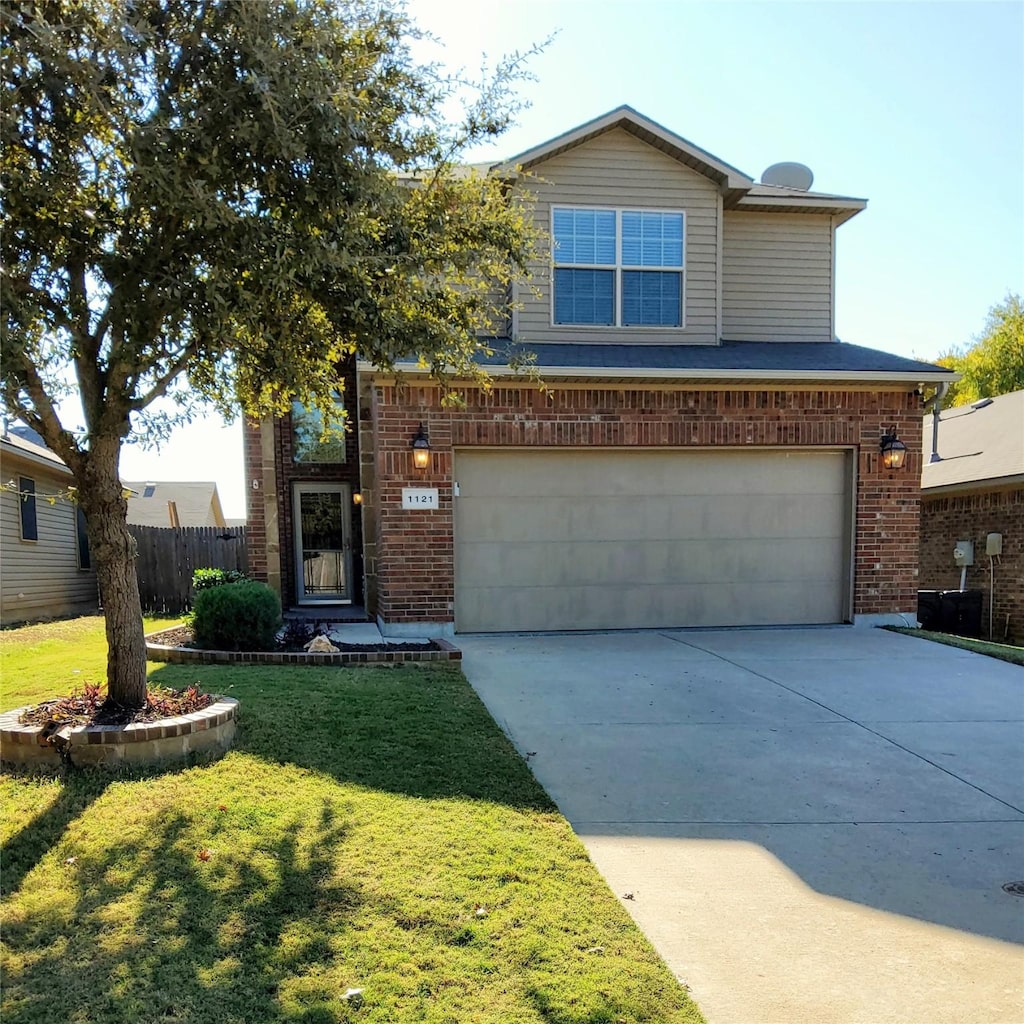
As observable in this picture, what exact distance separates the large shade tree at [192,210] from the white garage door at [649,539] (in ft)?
14.5

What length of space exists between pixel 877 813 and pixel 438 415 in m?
6.09

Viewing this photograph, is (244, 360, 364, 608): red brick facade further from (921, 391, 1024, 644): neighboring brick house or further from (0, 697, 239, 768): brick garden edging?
(921, 391, 1024, 644): neighboring brick house

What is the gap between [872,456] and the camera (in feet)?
30.0

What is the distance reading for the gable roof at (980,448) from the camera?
11.4 m

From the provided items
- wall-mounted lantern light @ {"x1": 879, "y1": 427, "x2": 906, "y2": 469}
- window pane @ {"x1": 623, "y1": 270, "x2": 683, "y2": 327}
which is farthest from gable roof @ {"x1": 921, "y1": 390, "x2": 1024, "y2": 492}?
window pane @ {"x1": 623, "y1": 270, "x2": 683, "y2": 327}

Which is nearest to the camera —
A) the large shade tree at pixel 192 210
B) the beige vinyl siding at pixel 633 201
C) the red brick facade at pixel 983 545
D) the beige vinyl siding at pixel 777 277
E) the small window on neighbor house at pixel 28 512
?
the large shade tree at pixel 192 210

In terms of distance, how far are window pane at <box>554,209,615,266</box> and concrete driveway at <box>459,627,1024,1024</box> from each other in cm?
560

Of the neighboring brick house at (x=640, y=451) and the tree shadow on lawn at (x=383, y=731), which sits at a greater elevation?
the neighboring brick house at (x=640, y=451)

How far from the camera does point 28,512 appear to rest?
12594 millimetres

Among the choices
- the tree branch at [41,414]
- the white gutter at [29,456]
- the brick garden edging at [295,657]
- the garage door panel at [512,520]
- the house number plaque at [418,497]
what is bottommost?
the brick garden edging at [295,657]

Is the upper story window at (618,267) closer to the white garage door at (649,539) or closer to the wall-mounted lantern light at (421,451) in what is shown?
the white garage door at (649,539)

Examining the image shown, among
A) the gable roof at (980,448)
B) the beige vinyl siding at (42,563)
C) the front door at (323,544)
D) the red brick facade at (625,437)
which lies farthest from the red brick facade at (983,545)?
the beige vinyl siding at (42,563)

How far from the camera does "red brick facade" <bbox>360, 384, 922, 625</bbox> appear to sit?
834cm

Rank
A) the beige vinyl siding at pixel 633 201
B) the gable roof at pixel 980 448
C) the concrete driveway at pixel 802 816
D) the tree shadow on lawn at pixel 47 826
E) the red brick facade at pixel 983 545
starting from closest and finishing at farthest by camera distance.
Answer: the concrete driveway at pixel 802 816 → the tree shadow on lawn at pixel 47 826 → the beige vinyl siding at pixel 633 201 → the red brick facade at pixel 983 545 → the gable roof at pixel 980 448
